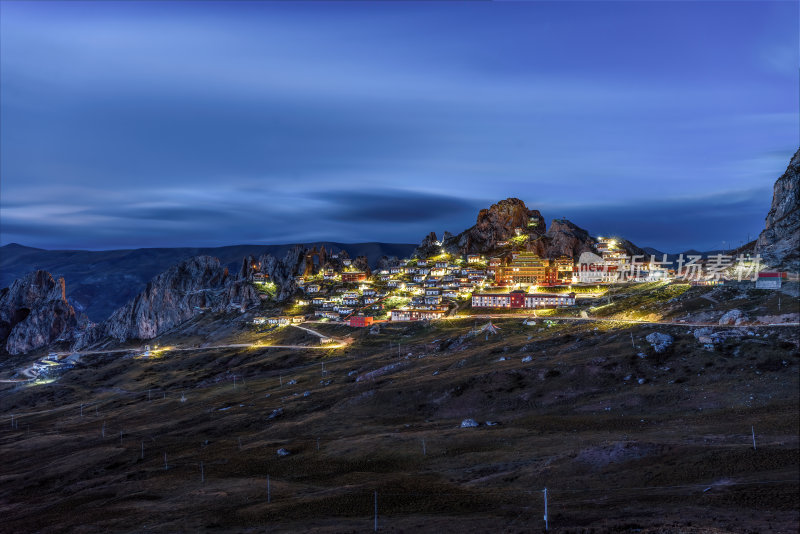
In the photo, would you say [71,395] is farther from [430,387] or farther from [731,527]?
[731,527]

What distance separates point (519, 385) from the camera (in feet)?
263

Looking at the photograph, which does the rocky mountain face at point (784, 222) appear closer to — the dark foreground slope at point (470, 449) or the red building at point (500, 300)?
the dark foreground slope at point (470, 449)

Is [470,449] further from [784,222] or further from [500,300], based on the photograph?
[784,222]

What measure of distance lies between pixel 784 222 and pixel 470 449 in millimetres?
165200

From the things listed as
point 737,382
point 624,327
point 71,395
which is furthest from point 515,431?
point 71,395

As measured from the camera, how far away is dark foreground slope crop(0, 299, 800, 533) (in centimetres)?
3578

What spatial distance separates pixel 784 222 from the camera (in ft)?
527

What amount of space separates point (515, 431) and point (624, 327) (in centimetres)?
5611

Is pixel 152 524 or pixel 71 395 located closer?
pixel 152 524

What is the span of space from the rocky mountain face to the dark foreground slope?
70.4m

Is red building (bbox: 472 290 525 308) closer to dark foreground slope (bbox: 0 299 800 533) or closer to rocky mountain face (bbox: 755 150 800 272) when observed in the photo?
dark foreground slope (bbox: 0 299 800 533)

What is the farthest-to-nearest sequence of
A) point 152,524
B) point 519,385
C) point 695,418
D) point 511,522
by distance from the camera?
point 519,385 < point 695,418 < point 152,524 < point 511,522

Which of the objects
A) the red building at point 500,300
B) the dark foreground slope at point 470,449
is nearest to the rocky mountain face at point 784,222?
the dark foreground slope at point 470,449

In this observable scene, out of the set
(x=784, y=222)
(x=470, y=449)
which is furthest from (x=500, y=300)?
(x=470, y=449)
